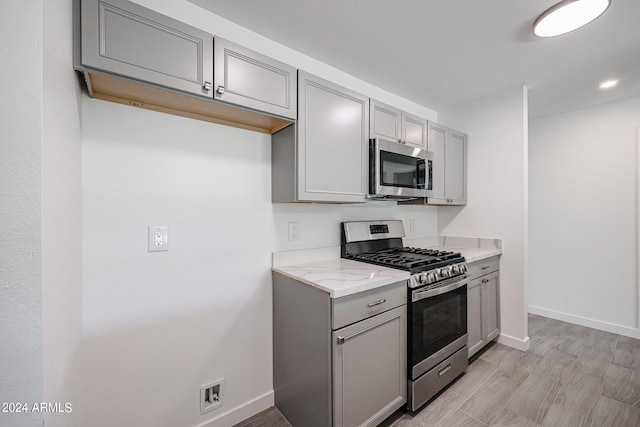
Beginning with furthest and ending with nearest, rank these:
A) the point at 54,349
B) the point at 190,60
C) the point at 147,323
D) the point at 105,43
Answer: the point at 147,323 → the point at 190,60 → the point at 105,43 → the point at 54,349

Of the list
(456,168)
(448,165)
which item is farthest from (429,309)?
(456,168)

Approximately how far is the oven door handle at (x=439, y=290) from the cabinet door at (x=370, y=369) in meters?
0.11

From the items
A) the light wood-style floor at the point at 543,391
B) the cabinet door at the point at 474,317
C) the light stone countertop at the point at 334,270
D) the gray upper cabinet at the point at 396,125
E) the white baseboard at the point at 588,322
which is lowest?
the light wood-style floor at the point at 543,391

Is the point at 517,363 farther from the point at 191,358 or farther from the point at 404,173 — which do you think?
the point at 191,358

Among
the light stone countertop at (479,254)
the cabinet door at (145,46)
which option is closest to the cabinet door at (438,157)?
the light stone countertop at (479,254)

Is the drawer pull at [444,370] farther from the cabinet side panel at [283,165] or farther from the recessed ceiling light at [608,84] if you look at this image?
the recessed ceiling light at [608,84]

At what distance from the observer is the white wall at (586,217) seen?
9.05 ft

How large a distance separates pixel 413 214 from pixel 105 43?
2683 mm

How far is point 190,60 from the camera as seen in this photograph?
125 cm

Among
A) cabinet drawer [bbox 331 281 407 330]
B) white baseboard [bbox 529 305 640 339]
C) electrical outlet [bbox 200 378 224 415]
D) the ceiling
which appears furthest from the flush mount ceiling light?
white baseboard [bbox 529 305 640 339]

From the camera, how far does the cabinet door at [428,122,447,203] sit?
98.0 inches

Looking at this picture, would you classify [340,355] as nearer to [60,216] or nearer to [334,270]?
[334,270]

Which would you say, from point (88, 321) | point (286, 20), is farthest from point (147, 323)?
point (286, 20)

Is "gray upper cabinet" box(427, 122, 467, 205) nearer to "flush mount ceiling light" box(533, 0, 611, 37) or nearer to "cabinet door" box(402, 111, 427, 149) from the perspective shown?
"cabinet door" box(402, 111, 427, 149)
